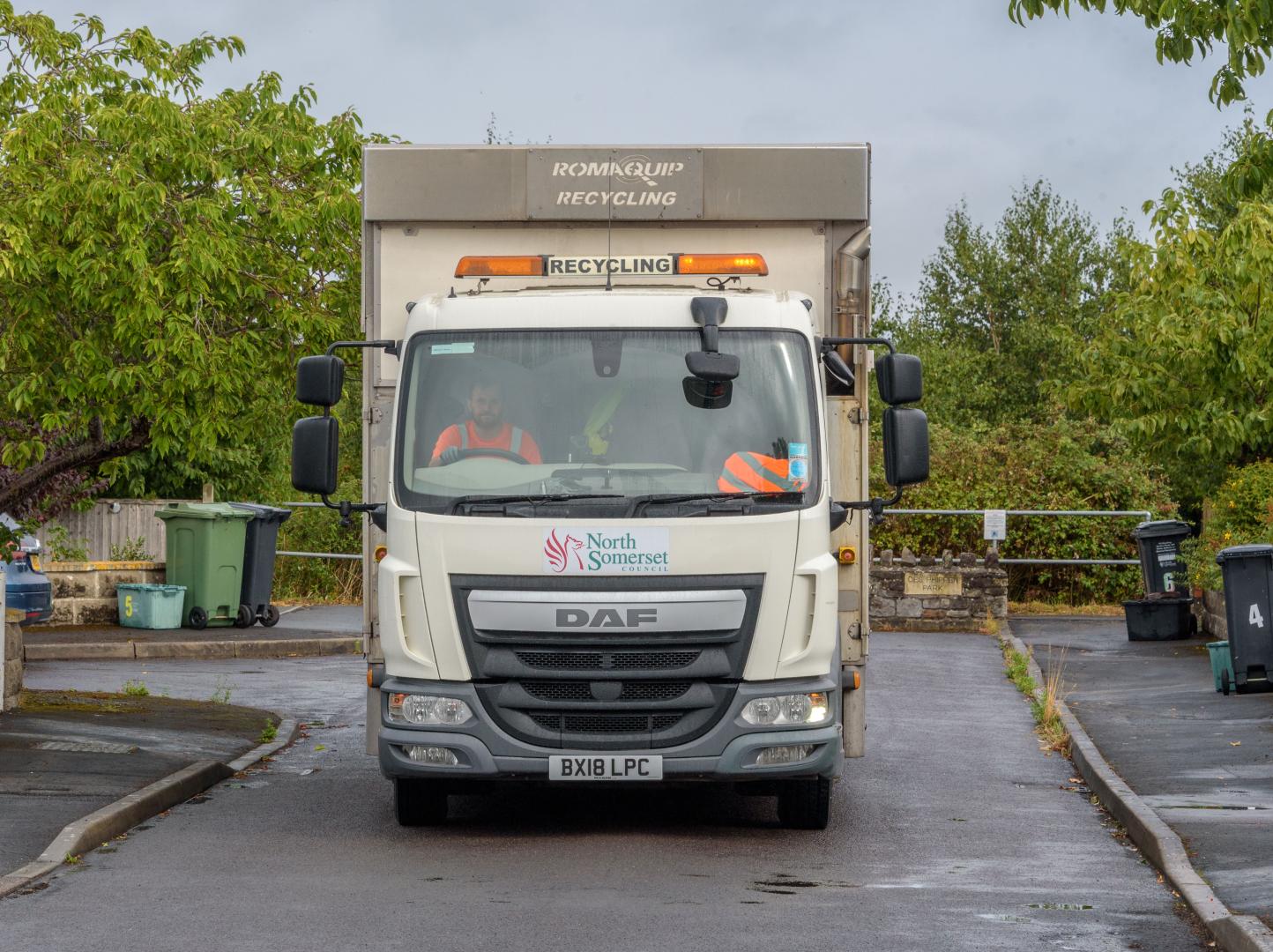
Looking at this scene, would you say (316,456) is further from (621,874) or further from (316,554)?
(316,554)

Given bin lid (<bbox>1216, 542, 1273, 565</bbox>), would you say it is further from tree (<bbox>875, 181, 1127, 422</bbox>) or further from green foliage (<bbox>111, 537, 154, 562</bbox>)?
tree (<bbox>875, 181, 1127, 422</bbox>)

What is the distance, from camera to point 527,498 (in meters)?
8.80

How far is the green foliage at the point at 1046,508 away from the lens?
27.4 meters

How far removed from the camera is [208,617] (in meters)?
22.8

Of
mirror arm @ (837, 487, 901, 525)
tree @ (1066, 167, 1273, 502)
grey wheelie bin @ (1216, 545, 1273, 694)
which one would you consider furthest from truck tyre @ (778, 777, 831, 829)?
tree @ (1066, 167, 1273, 502)

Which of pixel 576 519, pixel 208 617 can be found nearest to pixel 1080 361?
pixel 208 617

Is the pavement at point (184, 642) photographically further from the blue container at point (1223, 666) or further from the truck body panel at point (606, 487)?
the truck body panel at point (606, 487)

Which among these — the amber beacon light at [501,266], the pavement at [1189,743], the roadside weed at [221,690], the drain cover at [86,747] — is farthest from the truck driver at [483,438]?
the roadside weed at [221,690]

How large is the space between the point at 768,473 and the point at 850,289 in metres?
1.37

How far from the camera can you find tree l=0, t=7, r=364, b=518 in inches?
481

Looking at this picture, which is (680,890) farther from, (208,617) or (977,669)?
(208,617)

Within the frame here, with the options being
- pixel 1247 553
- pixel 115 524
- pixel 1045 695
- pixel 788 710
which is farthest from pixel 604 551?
pixel 115 524

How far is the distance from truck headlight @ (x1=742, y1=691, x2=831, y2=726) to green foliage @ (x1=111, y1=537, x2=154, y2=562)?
17.4 m

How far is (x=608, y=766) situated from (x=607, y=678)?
0.40 metres
